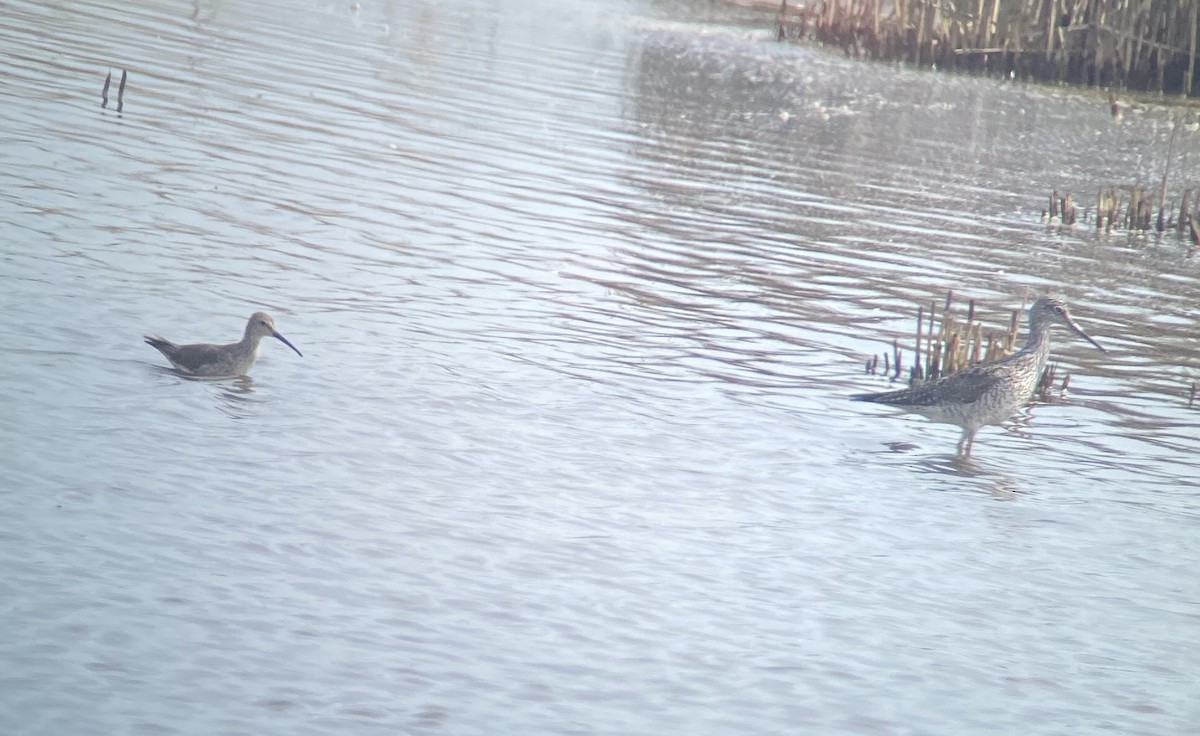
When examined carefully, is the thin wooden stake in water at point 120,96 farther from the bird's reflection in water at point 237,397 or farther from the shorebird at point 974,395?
the shorebird at point 974,395

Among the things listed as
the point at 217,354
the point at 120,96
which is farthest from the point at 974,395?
the point at 120,96

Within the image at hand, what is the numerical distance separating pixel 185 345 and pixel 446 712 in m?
4.28

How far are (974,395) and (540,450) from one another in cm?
271

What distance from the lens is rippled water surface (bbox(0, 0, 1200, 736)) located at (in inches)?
230

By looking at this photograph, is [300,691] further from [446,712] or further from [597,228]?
[597,228]

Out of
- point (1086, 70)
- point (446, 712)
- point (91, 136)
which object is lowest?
point (446, 712)

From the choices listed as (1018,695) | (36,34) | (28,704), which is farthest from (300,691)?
(36,34)

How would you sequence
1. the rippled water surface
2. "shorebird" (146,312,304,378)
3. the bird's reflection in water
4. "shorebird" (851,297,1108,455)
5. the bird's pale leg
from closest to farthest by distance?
the rippled water surface → the bird's reflection in water → "shorebird" (146,312,304,378) → "shorebird" (851,297,1108,455) → the bird's pale leg

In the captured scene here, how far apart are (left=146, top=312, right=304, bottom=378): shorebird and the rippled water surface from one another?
0.14 m

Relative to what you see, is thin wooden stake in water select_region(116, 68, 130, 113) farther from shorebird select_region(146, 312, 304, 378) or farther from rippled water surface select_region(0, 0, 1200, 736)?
shorebird select_region(146, 312, 304, 378)

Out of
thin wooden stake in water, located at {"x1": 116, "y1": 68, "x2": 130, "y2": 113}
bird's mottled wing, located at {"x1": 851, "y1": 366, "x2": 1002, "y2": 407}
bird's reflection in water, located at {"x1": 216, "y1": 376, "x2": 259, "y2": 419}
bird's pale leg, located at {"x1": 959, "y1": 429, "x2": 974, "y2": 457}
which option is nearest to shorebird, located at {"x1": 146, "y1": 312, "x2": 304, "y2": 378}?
bird's reflection in water, located at {"x1": 216, "y1": 376, "x2": 259, "y2": 419}

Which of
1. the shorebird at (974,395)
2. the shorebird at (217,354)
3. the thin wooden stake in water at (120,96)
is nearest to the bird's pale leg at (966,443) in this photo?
the shorebird at (974,395)

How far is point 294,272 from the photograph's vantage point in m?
11.7

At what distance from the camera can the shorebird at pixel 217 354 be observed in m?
8.80
